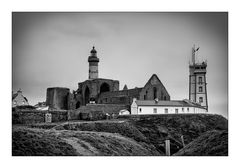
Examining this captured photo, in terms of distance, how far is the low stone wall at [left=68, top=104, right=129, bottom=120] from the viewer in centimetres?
2905

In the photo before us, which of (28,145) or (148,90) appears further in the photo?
(148,90)

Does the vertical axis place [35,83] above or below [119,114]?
above

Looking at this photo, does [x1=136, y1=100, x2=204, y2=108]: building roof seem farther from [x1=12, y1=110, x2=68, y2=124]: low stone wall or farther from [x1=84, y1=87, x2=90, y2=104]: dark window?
[x1=84, y1=87, x2=90, y2=104]: dark window

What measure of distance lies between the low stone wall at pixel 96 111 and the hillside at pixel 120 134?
196 cm

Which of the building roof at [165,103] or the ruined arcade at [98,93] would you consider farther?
the ruined arcade at [98,93]

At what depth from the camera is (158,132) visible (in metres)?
25.9

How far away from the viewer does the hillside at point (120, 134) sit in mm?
15727

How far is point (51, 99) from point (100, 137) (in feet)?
72.1

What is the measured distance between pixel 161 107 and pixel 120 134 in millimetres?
9525

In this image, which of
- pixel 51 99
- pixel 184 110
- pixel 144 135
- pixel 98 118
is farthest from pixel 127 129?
pixel 51 99

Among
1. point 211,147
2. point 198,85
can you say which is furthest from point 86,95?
point 211,147

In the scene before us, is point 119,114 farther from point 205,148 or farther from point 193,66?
point 205,148

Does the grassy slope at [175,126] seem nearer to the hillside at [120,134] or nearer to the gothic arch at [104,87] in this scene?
the hillside at [120,134]

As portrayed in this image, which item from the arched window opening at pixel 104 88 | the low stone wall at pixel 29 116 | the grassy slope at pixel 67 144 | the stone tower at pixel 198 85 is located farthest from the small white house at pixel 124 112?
the grassy slope at pixel 67 144
